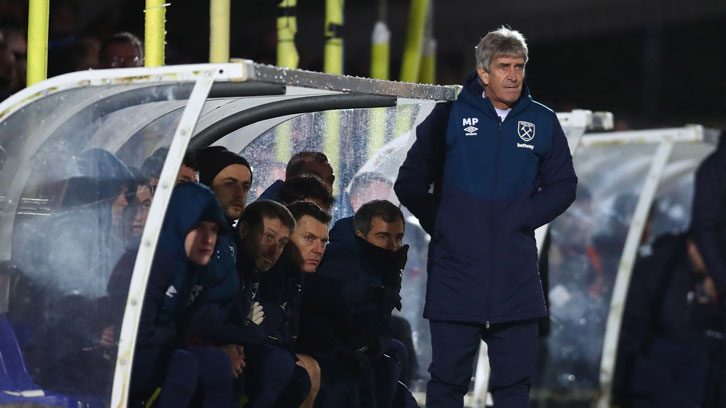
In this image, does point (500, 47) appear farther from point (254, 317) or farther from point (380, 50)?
point (380, 50)

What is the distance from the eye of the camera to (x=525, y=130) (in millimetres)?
5211

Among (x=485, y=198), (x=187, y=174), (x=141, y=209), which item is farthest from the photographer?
(x=187, y=174)

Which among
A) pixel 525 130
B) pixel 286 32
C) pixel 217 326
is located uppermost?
pixel 286 32

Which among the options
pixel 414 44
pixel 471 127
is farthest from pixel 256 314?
pixel 414 44

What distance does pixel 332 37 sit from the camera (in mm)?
7832

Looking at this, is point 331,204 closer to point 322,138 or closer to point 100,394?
point 322,138

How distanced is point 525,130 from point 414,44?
3273mm

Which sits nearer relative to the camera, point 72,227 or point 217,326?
point 72,227

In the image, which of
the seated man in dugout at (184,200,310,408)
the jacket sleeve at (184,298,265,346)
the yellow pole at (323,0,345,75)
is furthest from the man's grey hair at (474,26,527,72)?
the yellow pole at (323,0,345,75)

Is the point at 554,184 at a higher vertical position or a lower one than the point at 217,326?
higher

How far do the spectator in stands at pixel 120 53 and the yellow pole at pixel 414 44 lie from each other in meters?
1.85

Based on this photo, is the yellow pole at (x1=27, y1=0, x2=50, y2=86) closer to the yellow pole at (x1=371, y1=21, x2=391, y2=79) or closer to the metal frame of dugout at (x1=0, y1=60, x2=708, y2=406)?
the metal frame of dugout at (x1=0, y1=60, x2=708, y2=406)

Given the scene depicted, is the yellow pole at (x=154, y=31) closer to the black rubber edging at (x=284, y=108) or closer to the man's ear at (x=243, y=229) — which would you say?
the black rubber edging at (x=284, y=108)

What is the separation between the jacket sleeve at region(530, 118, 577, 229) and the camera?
5199 mm
